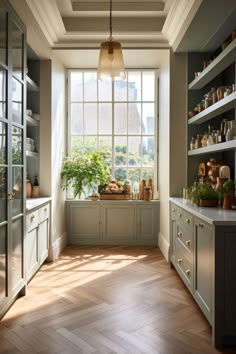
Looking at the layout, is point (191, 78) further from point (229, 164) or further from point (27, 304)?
point (27, 304)

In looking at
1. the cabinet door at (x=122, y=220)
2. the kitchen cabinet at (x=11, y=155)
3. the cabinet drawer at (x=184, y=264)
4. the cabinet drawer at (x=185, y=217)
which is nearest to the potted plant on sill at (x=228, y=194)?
the cabinet drawer at (x=185, y=217)

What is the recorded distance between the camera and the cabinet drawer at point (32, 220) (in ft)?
11.9

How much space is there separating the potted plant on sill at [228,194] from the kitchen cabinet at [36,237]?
2.04 meters

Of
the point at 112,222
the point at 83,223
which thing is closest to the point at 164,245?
the point at 112,222

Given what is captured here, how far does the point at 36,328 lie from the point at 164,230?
2.71 metres

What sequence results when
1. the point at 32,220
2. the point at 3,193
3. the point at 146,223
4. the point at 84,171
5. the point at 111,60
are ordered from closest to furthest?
the point at 3,193
the point at 111,60
the point at 32,220
the point at 84,171
the point at 146,223

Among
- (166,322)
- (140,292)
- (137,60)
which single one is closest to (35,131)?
(137,60)

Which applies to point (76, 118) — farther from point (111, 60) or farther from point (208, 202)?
point (208, 202)

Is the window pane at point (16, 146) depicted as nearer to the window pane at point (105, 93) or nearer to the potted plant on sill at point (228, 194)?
the potted plant on sill at point (228, 194)

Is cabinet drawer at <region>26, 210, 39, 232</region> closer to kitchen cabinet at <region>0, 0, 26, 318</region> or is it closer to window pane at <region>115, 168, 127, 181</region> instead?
kitchen cabinet at <region>0, 0, 26, 318</region>

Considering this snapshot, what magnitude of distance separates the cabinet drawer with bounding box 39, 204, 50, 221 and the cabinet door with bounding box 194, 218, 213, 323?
1.99m

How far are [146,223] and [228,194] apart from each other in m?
2.39

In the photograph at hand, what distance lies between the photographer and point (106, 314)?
117 inches

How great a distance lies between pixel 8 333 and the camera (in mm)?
2643
